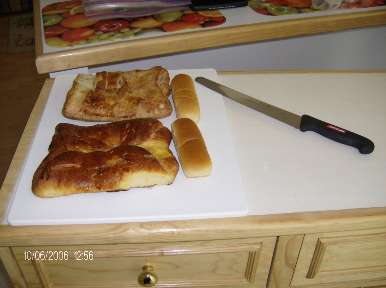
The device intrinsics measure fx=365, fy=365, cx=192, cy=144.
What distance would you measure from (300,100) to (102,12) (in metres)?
0.59

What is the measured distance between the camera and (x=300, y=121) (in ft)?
2.58

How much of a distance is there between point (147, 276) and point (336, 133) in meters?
0.47

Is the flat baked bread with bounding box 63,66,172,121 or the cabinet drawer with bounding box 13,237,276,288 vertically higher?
the flat baked bread with bounding box 63,66,172,121

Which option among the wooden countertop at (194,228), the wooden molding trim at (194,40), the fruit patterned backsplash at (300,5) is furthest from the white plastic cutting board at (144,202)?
the fruit patterned backsplash at (300,5)

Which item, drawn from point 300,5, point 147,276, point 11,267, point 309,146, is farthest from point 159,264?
point 300,5

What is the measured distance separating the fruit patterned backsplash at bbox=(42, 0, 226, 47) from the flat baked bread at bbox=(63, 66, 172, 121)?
142 mm

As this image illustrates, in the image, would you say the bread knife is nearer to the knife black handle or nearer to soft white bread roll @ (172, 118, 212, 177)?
the knife black handle

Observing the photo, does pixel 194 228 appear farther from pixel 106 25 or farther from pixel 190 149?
pixel 106 25

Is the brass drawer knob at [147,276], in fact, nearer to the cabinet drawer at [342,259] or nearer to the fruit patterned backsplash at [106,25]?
the cabinet drawer at [342,259]

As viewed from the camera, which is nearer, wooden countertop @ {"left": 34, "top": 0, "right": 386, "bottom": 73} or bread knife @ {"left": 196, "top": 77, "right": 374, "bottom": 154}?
bread knife @ {"left": 196, "top": 77, "right": 374, "bottom": 154}

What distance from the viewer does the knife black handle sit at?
0.73 metres

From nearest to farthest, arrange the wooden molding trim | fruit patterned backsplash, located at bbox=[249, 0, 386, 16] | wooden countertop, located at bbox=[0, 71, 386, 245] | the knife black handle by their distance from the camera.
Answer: wooden countertop, located at bbox=[0, 71, 386, 245] → the knife black handle → the wooden molding trim → fruit patterned backsplash, located at bbox=[249, 0, 386, 16]

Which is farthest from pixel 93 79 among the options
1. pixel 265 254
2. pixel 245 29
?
pixel 265 254

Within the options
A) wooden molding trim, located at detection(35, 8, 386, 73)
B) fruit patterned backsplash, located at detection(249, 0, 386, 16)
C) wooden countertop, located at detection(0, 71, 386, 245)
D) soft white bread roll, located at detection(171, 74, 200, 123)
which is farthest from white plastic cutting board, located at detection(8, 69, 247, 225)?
fruit patterned backsplash, located at detection(249, 0, 386, 16)
